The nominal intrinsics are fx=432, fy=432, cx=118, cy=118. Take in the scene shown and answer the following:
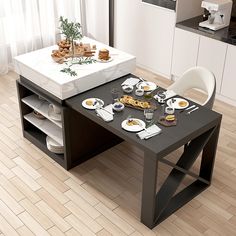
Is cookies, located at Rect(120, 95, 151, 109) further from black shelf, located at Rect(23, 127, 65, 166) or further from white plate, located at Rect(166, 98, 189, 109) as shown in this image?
black shelf, located at Rect(23, 127, 65, 166)

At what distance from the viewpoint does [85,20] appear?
5.41 metres

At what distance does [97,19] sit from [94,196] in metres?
2.77

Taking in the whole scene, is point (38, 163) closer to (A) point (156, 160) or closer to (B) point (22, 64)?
(B) point (22, 64)

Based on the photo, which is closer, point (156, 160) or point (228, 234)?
point (156, 160)

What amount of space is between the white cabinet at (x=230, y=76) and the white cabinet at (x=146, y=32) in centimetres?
69

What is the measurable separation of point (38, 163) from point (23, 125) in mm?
419

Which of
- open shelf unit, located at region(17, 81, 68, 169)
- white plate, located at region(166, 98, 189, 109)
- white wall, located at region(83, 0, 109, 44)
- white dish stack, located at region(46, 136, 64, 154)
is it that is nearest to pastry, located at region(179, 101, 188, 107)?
white plate, located at region(166, 98, 189, 109)

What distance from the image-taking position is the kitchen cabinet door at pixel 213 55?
13.6ft

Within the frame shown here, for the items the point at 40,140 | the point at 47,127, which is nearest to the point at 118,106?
the point at 47,127

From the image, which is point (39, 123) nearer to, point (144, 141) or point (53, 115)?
point (53, 115)

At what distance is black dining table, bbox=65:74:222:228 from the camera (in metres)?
2.71

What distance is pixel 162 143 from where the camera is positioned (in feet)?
8.83

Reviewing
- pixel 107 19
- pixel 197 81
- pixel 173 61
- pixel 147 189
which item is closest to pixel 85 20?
pixel 107 19

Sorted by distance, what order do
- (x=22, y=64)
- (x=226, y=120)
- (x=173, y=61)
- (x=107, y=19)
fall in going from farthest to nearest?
(x=107, y=19) < (x=173, y=61) < (x=226, y=120) < (x=22, y=64)
